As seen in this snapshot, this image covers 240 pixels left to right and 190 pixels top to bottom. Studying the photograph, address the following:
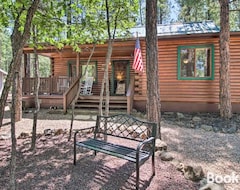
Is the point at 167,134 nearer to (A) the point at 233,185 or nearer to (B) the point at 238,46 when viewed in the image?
(A) the point at 233,185

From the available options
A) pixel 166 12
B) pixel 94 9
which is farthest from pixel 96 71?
pixel 166 12

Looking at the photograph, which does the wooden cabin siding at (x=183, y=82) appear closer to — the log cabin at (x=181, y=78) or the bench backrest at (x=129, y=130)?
the log cabin at (x=181, y=78)

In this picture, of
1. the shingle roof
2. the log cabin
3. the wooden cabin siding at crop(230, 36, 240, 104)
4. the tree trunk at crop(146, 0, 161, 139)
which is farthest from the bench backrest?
the shingle roof

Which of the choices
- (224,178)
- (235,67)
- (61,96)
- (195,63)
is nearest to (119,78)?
(61,96)

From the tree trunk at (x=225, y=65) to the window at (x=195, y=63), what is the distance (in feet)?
2.67

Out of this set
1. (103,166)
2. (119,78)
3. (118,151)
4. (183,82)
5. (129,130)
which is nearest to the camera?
(118,151)

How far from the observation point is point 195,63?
323 inches

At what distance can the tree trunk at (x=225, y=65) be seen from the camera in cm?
711

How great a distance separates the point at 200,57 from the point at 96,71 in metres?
5.39

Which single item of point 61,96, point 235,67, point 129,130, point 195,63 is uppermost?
point 195,63

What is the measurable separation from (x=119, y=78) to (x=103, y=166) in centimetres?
796

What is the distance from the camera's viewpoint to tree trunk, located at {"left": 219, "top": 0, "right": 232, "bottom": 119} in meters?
7.11

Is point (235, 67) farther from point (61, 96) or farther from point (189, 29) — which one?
point (61, 96)

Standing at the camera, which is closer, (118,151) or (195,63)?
(118,151)
